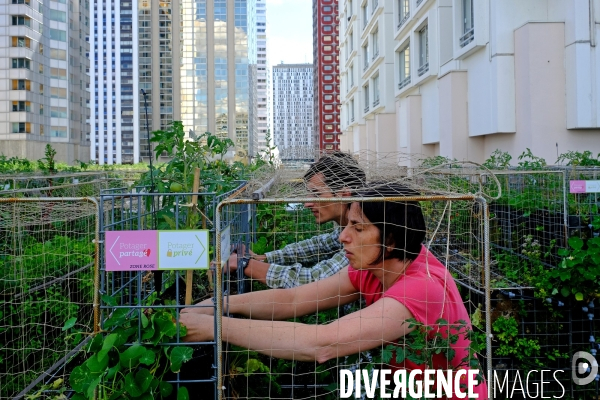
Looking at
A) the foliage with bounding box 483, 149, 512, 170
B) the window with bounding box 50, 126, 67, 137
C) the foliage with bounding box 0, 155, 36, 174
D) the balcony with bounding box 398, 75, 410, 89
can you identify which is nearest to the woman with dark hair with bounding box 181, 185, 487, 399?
the foliage with bounding box 483, 149, 512, 170

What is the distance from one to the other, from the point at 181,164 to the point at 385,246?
1.58 m

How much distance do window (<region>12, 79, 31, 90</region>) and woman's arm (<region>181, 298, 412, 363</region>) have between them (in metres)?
55.0

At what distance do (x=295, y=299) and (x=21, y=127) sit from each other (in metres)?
54.1

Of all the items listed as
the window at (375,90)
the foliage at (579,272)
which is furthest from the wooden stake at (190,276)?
the window at (375,90)

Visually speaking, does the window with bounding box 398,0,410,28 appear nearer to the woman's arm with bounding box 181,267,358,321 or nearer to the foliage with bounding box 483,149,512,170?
the foliage with bounding box 483,149,512,170

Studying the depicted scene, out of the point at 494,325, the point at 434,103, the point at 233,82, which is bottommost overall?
the point at 494,325

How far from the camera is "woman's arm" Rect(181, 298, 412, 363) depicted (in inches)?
92.3

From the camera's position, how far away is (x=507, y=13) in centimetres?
1293

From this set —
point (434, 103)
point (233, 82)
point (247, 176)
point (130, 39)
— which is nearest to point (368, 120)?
point (434, 103)

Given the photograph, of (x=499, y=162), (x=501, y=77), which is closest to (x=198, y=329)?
(x=499, y=162)

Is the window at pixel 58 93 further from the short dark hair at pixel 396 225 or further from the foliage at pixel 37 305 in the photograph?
the short dark hair at pixel 396 225

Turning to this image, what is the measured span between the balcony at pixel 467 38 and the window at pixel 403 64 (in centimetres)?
800

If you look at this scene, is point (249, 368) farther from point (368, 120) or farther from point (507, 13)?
point (368, 120)

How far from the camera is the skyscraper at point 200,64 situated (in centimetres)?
8144
